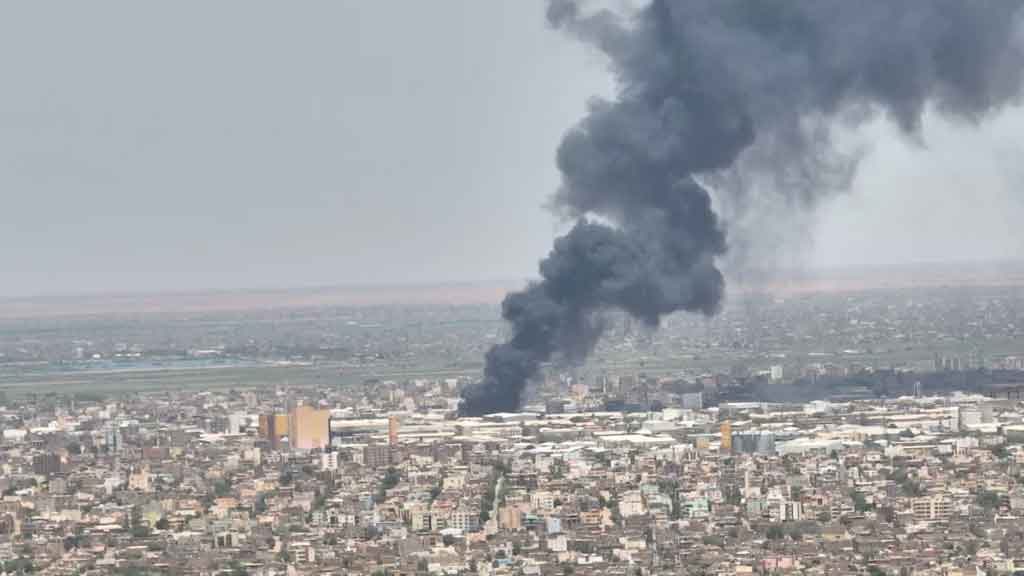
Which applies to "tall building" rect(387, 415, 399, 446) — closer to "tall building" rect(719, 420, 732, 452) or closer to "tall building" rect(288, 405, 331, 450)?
"tall building" rect(288, 405, 331, 450)

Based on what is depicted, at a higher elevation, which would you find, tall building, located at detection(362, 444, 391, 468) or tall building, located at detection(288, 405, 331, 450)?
tall building, located at detection(288, 405, 331, 450)

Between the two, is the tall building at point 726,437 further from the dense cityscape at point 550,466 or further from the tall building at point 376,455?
the tall building at point 376,455

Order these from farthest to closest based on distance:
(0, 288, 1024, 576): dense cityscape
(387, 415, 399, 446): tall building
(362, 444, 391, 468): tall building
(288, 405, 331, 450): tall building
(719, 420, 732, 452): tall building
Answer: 1. (288, 405, 331, 450): tall building
2. (387, 415, 399, 446): tall building
3. (719, 420, 732, 452): tall building
4. (362, 444, 391, 468): tall building
5. (0, 288, 1024, 576): dense cityscape

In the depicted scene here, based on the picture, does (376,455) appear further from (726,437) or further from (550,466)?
(726,437)

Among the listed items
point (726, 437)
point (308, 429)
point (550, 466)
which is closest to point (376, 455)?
point (550, 466)

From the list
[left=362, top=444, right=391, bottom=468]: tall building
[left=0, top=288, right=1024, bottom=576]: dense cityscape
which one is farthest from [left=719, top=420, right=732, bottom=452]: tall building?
[left=362, top=444, right=391, bottom=468]: tall building

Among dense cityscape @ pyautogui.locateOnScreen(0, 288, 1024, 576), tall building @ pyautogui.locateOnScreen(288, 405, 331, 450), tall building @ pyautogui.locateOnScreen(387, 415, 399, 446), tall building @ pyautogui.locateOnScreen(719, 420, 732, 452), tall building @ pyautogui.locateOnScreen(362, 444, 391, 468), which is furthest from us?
tall building @ pyautogui.locateOnScreen(288, 405, 331, 450)

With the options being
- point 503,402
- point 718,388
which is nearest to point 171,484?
point 503,402
